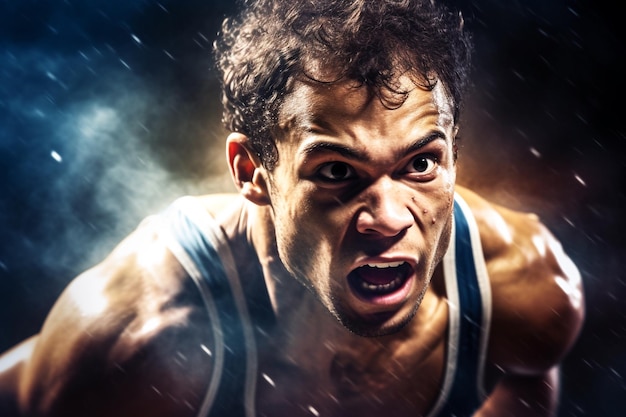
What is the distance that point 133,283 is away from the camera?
3.87 ft

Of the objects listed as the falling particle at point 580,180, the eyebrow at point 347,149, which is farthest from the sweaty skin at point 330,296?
the falling particle at point 580,180

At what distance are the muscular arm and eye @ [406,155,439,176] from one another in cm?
19

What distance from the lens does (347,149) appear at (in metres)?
1.07

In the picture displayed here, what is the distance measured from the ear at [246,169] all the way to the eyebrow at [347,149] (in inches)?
4.7

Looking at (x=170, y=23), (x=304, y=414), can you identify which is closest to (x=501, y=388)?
(x=304, y=414)

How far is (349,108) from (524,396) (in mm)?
745

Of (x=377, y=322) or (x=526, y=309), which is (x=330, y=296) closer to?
(x=377, y=322)

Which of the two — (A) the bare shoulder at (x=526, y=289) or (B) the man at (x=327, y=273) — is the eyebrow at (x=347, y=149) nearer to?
(B) the man at (x=327, y=273)

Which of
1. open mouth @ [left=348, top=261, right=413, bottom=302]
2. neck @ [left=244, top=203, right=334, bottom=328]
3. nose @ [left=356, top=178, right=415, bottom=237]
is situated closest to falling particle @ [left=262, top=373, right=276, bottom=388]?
neck @ [left=244, top=203, right=334, bottom=328]

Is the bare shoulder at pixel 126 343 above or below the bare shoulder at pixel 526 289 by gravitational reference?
below

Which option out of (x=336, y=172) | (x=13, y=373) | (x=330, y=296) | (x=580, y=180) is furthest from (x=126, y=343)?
(x=580, y=180)

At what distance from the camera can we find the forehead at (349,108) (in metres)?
1.07

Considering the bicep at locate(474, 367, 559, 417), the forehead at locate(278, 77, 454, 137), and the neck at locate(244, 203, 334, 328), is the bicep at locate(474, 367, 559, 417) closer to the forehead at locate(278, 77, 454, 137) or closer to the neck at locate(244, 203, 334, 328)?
the neck at locate(244, 203, 334, 328)

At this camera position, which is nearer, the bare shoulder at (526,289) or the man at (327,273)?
the man at (327,273)
